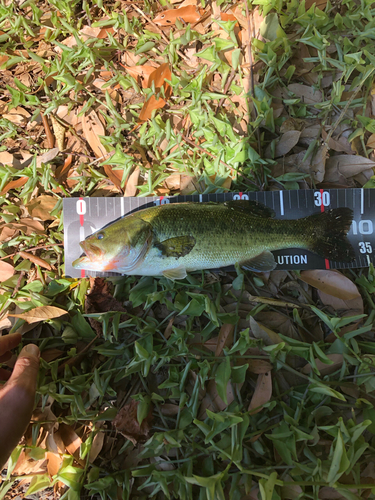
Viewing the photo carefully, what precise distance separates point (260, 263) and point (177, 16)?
2.78 m

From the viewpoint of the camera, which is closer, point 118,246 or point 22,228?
point 118,246

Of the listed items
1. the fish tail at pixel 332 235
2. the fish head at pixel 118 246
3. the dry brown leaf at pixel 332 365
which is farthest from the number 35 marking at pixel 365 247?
the fish head at pixel 118 246

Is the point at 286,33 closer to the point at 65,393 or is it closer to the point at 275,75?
the point at 275,75

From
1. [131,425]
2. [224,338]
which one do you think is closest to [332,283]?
[224,338]

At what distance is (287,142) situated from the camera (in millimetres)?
3080

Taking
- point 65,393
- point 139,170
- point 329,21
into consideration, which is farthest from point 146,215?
point 329,21

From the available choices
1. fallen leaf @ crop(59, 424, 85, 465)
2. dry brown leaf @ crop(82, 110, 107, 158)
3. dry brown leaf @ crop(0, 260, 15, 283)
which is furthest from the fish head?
fallen leaf @ crop(59, 424, 85, 465)

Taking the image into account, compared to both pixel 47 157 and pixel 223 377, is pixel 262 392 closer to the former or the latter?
pixel 223 377

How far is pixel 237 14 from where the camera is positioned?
3.22 meters

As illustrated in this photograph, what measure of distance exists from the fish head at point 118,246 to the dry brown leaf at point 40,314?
0.55 m

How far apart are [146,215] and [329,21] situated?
275cm

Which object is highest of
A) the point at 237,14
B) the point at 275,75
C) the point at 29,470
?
the point at 237,14

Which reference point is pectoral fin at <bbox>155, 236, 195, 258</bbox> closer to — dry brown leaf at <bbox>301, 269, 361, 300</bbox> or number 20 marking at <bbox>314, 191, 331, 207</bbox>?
dry brown leaf at <bbox>301, 269, 361, 300</bbox>

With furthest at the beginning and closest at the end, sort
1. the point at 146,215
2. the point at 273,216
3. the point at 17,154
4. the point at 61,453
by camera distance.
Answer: the point at 17,154 < the point at 273,216 < the point at 146,215 < the point at 61,453
